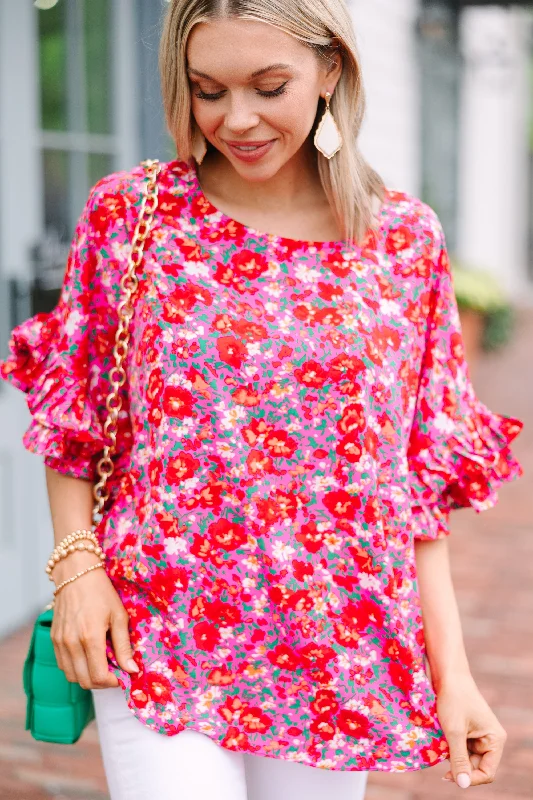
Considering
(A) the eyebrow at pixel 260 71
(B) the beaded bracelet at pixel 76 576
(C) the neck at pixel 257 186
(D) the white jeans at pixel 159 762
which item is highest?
(A) the eyebrow at pixel 260 71

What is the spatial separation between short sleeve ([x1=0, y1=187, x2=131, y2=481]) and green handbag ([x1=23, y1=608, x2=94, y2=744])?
0.99 ft

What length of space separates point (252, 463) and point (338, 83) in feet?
2.06

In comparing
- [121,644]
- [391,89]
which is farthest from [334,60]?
[391,89]

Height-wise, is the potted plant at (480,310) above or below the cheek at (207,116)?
below

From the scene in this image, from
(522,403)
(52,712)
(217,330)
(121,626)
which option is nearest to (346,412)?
(217,330)

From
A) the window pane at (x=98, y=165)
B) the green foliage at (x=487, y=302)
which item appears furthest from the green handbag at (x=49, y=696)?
the green foliage at (x=487, y=302)

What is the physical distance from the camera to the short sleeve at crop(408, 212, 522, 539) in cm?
190

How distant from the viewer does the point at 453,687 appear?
1839 millimetres

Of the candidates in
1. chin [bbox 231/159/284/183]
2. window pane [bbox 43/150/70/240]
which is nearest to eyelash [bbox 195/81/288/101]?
chin [bbox 231/159/284/183]

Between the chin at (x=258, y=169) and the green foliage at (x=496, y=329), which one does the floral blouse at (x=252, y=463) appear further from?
the green foliage at (x=496, y=329)

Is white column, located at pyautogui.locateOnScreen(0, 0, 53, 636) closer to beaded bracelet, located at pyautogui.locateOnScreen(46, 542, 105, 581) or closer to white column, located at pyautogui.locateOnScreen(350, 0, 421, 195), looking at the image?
beaded bracelet, located at pyautogui.locateOnScreen(46, 542, 105, 581)

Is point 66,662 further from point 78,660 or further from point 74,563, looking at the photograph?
point 74,563

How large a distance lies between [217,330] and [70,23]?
3275 mm

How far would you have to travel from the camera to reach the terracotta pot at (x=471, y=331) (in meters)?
10.3
